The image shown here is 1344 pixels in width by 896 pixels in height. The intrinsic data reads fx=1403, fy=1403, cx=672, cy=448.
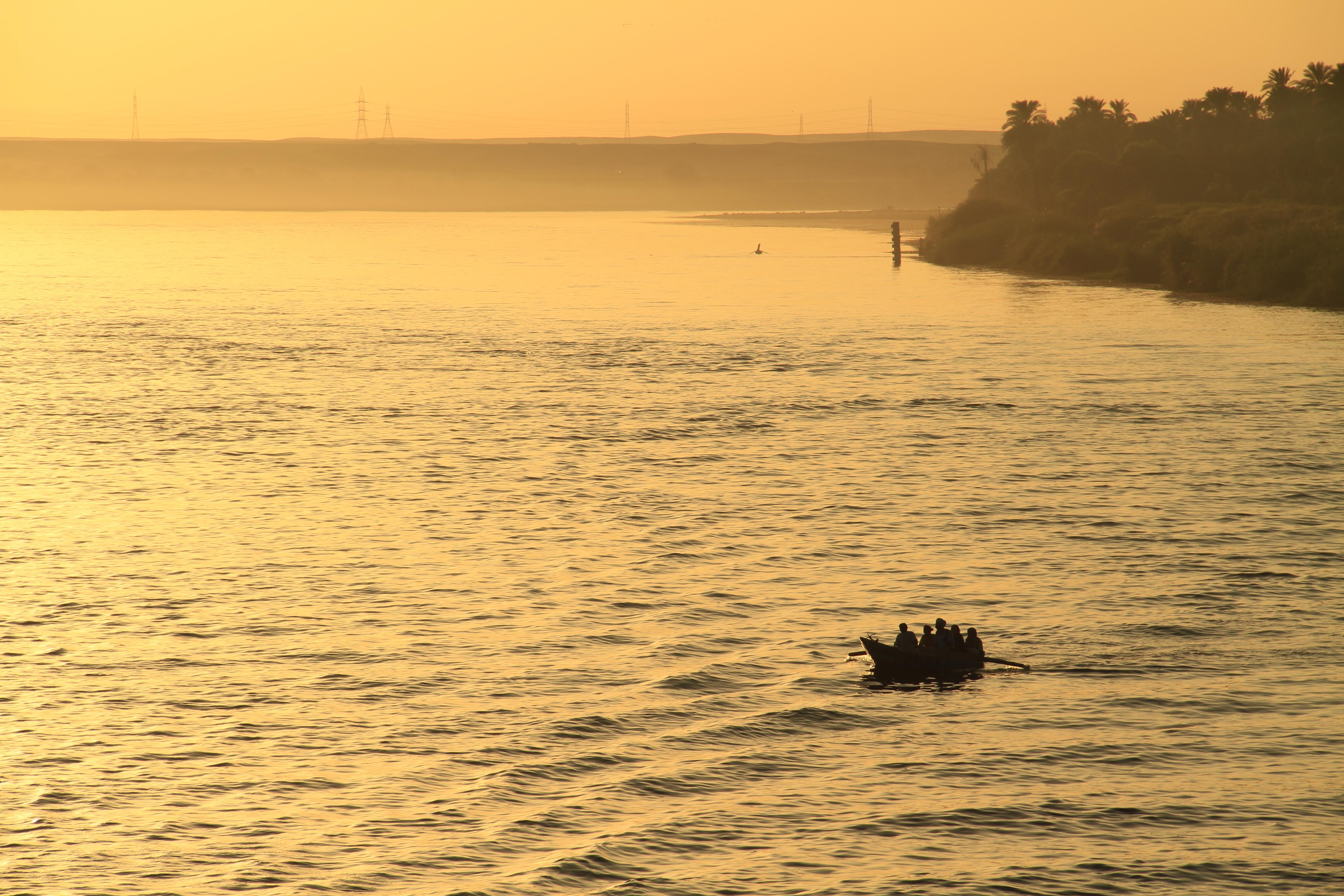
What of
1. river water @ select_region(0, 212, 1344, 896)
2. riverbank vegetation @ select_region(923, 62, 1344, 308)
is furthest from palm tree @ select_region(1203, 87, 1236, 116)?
river water @ select_region(0, 212, 1344, 896)

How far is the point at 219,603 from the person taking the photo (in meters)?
36.7

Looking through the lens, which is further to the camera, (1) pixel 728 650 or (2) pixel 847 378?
(2) pixel 847 378

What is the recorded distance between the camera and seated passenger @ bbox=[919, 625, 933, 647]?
3083 centimetres

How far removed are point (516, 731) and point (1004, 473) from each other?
99.7ft

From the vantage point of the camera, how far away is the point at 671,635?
34156 millimetres

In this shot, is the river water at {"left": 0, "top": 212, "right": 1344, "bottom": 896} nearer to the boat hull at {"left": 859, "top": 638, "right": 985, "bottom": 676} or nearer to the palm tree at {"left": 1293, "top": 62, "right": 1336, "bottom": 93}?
the boat hull at {"left": 859, "top": 638, "right": 985, "bottom": 676}

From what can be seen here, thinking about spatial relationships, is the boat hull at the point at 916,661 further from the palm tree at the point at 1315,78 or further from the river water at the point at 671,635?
the palm tree at the point at 1315,78

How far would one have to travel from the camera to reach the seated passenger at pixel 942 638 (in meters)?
30.8

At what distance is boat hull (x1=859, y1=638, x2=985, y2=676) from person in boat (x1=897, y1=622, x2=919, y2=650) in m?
0.11

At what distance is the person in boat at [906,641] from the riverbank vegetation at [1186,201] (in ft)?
292

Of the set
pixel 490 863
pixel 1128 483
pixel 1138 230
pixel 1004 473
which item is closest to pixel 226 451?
pixel 1004 473

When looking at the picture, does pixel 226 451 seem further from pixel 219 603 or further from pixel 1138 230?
pixel 1138 230

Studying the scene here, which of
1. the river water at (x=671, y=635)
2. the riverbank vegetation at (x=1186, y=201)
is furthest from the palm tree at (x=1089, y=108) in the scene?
the river water at (x=671, y=635)

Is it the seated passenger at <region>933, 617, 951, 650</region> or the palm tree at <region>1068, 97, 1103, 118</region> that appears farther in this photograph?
the palm tree at <region>1068, 97, 1103, 118</region>
